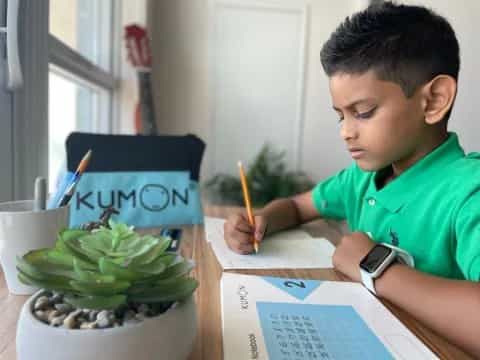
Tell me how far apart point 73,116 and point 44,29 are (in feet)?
1.90

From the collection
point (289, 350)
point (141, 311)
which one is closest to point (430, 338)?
point (289, 350)

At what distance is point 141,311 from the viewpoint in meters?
0.25

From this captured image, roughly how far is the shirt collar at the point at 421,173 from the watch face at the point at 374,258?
0.49 ft

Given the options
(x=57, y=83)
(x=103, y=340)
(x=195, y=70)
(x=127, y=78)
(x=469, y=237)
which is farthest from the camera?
(x=195, y=70)

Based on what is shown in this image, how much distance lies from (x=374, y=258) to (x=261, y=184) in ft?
4.80

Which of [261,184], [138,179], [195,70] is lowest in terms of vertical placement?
[261,184]

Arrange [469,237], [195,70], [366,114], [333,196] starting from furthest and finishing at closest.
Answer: [195,70], [333,196], [366,114], [469,237]

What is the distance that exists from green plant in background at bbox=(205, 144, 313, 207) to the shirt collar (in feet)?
4.19

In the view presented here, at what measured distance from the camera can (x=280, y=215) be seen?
29.6 inches

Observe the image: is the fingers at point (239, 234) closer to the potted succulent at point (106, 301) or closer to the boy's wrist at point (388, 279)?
the boy's wrist at point (388, 279)

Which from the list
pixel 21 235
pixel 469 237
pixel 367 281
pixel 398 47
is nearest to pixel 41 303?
pixel 21 235

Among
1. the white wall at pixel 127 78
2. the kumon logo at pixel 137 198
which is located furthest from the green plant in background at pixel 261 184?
the kumon logo at pixel 137 198

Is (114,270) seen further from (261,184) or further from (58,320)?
(261,184)

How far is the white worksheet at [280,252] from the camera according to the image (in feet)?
1.74
